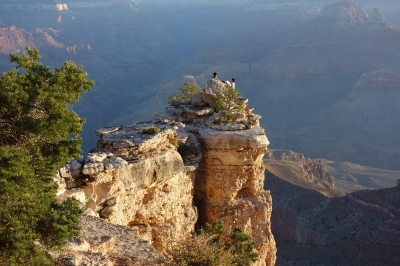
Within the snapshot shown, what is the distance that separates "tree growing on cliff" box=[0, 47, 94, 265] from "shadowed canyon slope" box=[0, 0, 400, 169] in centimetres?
8989

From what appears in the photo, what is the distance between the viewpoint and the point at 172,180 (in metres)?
16.9

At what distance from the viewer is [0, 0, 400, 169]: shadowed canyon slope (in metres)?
114

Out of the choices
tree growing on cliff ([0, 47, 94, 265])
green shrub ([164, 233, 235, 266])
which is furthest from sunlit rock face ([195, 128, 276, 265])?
tree growing on cliff ([0, 47, 94, 265])

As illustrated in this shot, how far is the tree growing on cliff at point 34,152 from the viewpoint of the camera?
28.5 feet

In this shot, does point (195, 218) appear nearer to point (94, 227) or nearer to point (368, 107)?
point (94, 227)

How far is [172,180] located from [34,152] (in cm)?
729

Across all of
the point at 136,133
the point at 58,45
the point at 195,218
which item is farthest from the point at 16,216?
the point at 58,45

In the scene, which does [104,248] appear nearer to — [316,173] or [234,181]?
[234,181]

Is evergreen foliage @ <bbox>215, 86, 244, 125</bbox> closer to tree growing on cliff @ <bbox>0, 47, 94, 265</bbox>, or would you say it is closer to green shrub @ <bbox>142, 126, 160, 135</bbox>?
green shrub @ <bbox>142, 126, 160, 135</bbox>

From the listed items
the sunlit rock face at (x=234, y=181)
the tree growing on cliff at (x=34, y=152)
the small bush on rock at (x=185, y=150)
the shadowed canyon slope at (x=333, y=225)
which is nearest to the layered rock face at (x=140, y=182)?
the small bush on rock at (x=185, y=150)

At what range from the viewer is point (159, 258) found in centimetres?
1156

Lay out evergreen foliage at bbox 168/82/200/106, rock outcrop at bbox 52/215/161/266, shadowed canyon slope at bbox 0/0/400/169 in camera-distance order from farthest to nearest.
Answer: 1. shadowed canyon slope at bbox 0/0/400/169
2. evergreen foliage at bbox 168/82/200/106
3. rock outcrop at bbox 52/215/161/266

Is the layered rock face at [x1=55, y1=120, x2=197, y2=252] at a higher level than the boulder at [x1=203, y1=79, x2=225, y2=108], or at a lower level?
lower

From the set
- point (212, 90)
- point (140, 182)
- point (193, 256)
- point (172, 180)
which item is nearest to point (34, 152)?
point (193, 256)
